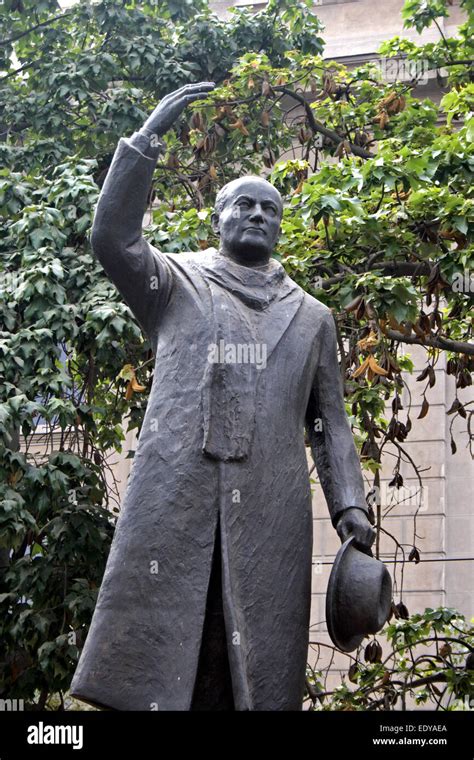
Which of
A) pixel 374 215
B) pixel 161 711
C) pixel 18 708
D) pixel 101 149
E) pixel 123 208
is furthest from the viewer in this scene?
pixel 101 149

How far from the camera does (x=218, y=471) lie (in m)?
5.12

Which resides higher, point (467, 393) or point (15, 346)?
point (467, 393)

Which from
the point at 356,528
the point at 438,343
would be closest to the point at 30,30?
the point at 438,343

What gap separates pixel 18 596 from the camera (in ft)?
36.8

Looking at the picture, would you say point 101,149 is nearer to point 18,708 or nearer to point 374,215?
point 374,215

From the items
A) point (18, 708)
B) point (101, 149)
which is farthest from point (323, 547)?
point (18, 708)

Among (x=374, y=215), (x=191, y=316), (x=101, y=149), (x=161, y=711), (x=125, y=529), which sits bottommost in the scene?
(x=161, y=711)

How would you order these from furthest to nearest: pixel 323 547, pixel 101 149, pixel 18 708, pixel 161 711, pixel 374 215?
pixel 323 547 → pixel 101 149 → pixel 18 708 → pixel 374 215 → pixel 161 711

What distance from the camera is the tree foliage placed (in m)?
10.3

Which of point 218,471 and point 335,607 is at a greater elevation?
point 218,471

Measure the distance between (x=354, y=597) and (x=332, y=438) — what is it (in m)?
0.66

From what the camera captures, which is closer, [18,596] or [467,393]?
[18,596]

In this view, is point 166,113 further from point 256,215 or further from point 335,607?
point 335,607

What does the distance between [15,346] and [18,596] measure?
187cm
